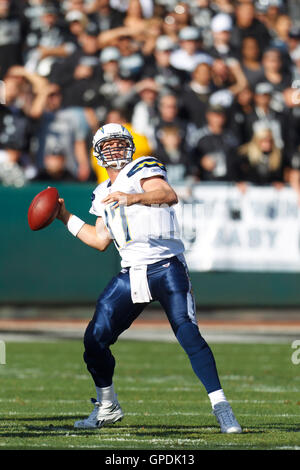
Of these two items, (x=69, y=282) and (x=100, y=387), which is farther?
(x=69, y=282)

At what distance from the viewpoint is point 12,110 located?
14188 millimetres

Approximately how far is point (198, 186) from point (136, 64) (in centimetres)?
203

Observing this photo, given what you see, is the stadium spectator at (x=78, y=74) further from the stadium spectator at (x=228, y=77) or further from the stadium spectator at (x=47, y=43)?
the stadium spectator at (x=228, y=77)

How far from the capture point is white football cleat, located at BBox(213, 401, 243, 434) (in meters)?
5.98

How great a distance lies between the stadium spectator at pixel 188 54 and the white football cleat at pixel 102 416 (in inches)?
363

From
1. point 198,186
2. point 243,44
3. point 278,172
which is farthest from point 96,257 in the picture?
point 243,44

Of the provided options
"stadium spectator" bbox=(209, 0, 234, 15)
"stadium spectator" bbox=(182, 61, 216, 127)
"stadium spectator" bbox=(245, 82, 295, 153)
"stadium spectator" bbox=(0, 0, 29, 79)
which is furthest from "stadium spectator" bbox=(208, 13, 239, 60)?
"stadium spectator" bbox=(0, 0, 29, 79)

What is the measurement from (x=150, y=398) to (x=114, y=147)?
243cm

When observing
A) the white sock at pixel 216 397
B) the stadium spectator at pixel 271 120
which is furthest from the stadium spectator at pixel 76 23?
the white sock at pixel 216 397

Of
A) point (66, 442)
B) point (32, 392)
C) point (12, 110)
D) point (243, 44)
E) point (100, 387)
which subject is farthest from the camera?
point (243, 44)

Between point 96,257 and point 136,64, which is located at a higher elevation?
point 136,64

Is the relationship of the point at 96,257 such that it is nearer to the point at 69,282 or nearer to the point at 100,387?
the point at 69,282

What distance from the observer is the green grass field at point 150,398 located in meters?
5.79

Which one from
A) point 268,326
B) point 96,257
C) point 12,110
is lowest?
point 268,326
